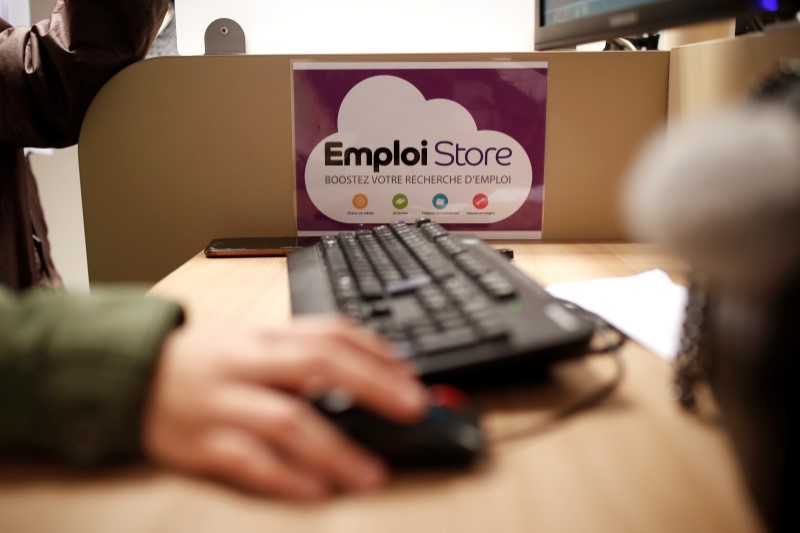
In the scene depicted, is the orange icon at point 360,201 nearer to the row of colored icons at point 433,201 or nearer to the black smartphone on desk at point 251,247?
the row of colored icons at point 433,201

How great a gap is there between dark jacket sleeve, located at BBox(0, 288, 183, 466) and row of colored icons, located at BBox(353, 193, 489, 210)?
2.14 ft

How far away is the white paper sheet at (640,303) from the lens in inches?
22.3

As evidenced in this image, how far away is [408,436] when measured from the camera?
0.35 meters

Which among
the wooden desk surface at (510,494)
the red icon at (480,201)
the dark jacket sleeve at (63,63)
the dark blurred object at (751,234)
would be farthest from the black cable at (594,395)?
the dark jacket sleeve at (63,63)

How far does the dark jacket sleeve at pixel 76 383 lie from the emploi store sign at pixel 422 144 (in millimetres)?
656

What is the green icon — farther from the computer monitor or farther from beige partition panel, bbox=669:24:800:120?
beige partition panel, bbox=669:24:800:120

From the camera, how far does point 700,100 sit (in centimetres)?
84

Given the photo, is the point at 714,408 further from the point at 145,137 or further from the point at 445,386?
the point at 145,137

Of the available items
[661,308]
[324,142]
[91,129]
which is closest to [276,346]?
[661,308]

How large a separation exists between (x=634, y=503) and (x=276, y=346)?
0.21m

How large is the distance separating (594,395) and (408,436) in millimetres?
171

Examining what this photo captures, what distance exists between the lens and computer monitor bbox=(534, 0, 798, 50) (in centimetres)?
57

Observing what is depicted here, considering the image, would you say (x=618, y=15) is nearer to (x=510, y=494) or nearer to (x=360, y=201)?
(x=360, y=201)

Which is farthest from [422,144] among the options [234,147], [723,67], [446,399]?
[446,399]
